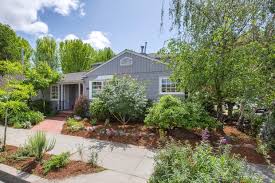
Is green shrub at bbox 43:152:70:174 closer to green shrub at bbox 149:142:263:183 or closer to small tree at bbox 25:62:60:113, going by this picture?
green shrub at bbox 149:142:263:183

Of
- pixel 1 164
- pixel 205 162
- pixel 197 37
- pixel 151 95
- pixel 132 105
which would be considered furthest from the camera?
pixel 151 95

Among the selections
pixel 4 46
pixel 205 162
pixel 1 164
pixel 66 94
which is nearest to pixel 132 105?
pixel 1 164

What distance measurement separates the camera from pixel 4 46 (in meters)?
24.9

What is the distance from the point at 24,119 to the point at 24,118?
0.14m

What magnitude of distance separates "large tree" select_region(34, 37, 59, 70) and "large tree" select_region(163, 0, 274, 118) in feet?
101

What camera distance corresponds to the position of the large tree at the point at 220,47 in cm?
702

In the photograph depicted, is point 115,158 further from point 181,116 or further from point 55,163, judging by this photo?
point 181,116

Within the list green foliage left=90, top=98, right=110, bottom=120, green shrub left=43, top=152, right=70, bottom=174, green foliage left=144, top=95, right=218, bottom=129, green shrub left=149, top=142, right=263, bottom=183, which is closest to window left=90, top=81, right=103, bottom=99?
green foliage left=90, top=98, right=110, bottom=120

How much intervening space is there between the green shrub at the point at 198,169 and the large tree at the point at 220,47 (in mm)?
4239

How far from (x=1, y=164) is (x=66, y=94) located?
43.7ft

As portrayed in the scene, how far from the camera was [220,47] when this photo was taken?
7.50 metres

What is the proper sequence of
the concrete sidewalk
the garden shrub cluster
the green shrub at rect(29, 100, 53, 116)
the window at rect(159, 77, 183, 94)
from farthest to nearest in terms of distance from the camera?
the green shrub at rect(29, 100, 53, 116) < the window at rect(159, 77, 183, 94) < the garden shrub cluster < the concrete sidewalk

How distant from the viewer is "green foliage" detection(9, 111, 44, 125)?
11845 millimetres

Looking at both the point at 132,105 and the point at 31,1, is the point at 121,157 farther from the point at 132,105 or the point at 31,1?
the point at 31,1
